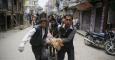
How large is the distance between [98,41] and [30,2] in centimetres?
6457

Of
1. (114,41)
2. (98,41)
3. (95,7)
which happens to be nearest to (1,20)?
(95,7)

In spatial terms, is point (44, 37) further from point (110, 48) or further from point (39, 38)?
point (110, 48)

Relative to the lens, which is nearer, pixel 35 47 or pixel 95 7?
pixel 35 47

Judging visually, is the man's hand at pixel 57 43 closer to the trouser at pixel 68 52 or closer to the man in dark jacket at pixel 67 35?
the man in dark jacket at pixel 67 35

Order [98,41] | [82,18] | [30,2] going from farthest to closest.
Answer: [30,2] → [82,18] → [98,41]

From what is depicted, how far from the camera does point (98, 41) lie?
39.3ft

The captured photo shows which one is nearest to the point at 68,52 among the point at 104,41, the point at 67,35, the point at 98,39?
the point at 67,35

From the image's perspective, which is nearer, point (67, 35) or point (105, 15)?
point (67, 35)

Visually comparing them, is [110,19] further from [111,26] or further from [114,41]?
[114,41]

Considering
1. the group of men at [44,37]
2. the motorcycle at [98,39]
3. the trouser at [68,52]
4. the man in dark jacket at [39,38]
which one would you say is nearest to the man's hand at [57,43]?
the group of men at [44,37]

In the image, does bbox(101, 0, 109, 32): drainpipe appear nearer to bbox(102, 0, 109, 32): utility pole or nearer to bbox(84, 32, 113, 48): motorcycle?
bbox(102, 0, 109, 32): utility pole

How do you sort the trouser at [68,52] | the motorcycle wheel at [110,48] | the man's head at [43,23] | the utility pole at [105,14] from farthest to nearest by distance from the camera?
the utility pole at [105,14]
the motorcycle wheel at [110,48]
the trouser at [68,52]
the man's head at [43,23]

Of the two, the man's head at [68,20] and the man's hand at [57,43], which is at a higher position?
the man's head at [68,20]

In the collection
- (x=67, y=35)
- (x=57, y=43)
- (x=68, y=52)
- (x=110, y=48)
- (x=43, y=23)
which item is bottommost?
(x=110, y=48)
